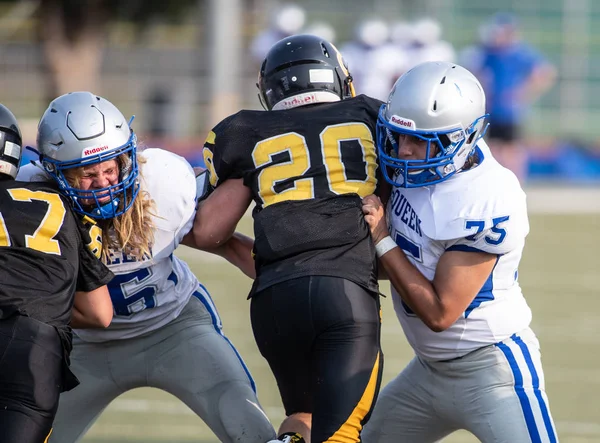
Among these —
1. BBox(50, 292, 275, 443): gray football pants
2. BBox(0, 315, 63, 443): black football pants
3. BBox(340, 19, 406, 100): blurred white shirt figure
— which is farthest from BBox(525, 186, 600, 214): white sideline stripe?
BBox(0, 315, 63, 443): black football pants

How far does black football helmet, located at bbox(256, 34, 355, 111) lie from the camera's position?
147 inches

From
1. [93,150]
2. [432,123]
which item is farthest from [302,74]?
[93,150]

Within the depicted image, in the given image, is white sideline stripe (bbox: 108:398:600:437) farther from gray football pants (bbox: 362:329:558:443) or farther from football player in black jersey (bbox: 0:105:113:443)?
football player in black jersey (bbox: 0:105:113:443)

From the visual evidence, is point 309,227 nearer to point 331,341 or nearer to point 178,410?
point 331,341

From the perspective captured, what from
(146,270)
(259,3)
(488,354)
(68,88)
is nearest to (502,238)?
(488,354)

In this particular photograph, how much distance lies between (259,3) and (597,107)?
32.5ft

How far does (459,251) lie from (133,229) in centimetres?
113

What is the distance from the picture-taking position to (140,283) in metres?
3.94

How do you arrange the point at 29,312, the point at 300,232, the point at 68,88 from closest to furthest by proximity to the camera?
the point at 29,312
the point at 300,232
the point at 68,88

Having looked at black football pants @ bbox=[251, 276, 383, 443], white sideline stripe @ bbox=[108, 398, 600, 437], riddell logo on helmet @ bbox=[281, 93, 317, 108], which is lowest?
white sideline stripe @ bbox=[108, 398, 600, 437]

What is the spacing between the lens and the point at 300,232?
3.49 m

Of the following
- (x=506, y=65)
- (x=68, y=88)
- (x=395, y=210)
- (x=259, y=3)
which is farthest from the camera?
(x=259, y=3)

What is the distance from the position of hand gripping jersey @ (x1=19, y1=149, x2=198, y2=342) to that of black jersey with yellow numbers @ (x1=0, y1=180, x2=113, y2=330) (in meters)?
0.43

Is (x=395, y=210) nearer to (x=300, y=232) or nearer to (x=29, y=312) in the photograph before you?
(x=300, y=232)
